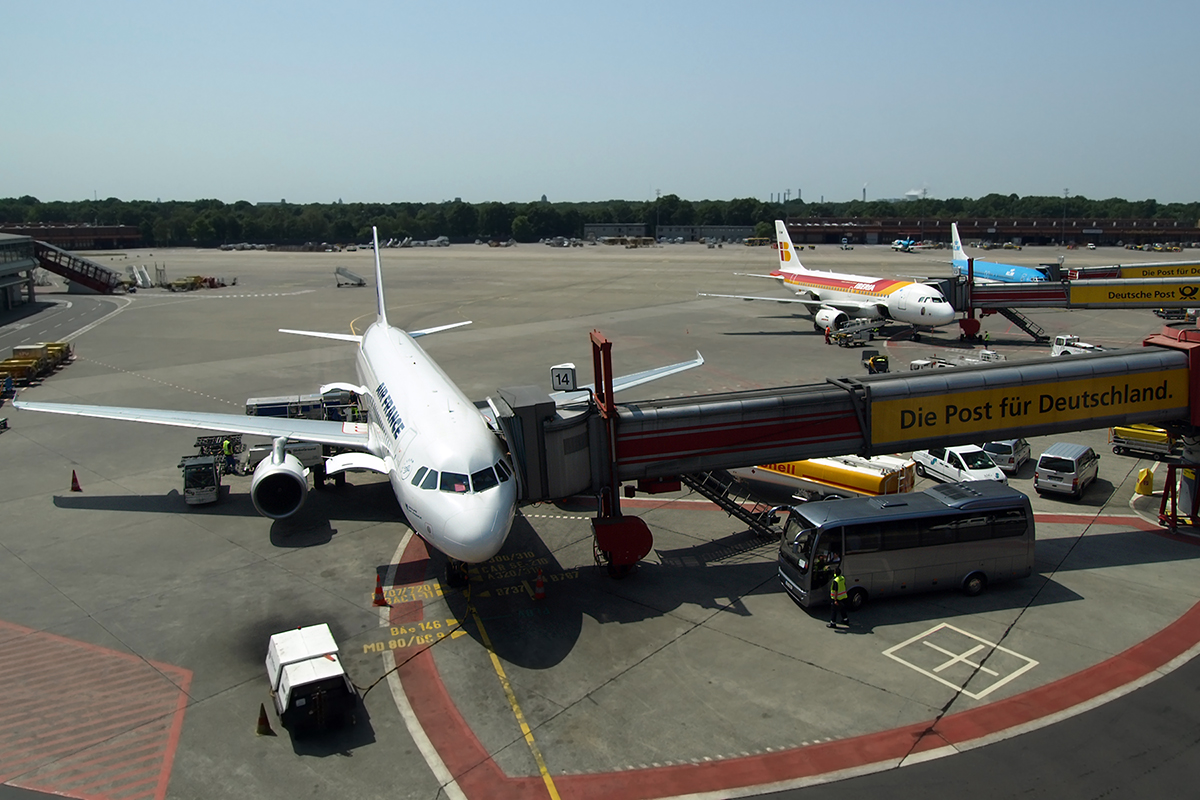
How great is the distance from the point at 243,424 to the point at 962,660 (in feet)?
86.8

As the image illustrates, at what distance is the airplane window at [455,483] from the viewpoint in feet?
68.2

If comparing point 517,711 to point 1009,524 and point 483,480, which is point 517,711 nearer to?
point 483,480

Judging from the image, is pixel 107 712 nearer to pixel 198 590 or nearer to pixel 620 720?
pixel 198 590

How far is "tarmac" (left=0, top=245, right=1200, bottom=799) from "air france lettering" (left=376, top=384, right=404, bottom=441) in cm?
424

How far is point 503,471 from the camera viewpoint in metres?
21.7

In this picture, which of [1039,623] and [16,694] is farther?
[1039,623]

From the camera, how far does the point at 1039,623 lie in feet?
68.8

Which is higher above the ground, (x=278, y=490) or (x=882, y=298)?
(x=882, y=298)

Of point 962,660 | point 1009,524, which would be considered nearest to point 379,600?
point 962,660

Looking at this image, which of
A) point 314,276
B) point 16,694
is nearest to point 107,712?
point 16,694

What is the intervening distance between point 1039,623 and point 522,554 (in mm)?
15281

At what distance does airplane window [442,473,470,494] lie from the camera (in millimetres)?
20802

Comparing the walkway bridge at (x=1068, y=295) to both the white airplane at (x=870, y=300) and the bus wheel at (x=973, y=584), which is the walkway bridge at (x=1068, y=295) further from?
the bus wheel at (x=973, y=584)

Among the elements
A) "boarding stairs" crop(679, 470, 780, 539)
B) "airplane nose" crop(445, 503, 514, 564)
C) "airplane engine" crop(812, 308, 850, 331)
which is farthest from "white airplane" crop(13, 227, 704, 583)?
"airplane engine" crop(812, 308, 850, 331)
